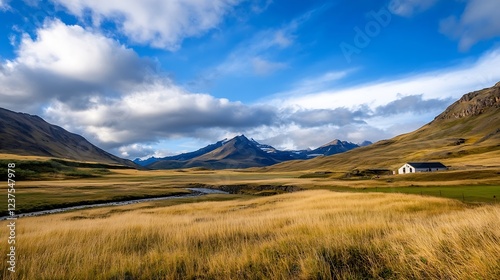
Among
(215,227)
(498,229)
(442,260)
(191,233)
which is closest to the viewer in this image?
(442,260)

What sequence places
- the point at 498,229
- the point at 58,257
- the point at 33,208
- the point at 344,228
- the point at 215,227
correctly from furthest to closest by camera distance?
the point at 33,208 → the point at 215,227 → the point at 344,228 → the point at 58,257 → the point at 498,229

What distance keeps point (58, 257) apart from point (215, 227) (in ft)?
21.2

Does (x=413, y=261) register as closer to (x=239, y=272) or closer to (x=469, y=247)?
(x=469, y=247)

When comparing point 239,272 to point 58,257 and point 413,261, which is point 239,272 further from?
point 58,257

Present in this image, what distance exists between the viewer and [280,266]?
745 cm

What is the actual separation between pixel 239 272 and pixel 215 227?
686 cm

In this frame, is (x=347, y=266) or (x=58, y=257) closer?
(x=347, y=266)

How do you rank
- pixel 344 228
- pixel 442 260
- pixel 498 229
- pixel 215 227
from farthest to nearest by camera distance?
pixel 215 227
pixel 344 228
pixel 498 229
pixel 442 260

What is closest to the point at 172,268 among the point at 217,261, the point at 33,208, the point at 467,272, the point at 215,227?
the point at 217,261

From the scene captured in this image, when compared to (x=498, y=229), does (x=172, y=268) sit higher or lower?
lower

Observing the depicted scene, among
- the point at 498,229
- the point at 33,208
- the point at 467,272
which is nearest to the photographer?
the point at 467,272

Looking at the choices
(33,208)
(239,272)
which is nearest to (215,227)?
(239,272)

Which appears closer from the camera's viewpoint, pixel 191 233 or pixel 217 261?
pixel 217 261

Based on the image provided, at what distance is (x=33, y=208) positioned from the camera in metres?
49.1
